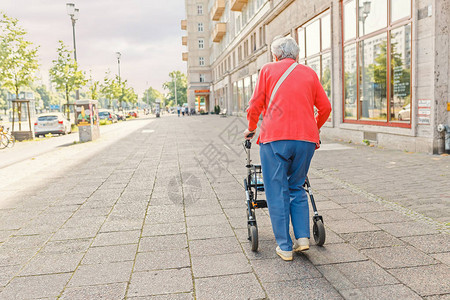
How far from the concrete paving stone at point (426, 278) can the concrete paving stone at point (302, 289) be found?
21.9 inches

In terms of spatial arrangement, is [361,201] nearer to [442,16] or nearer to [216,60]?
[442,16]

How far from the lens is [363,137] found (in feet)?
40.4

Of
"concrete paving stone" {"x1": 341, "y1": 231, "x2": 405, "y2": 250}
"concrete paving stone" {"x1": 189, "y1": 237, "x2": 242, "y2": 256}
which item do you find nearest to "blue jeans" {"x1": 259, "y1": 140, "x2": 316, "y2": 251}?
"concrete paving stone" {"x1": 189, "y1": 237, "x2": 242, "y2": 256}

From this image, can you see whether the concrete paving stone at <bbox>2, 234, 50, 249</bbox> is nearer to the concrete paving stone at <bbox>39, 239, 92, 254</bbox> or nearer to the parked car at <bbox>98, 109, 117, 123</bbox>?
the concrete paving stone at <bbox>39, 239, 92, 254</bbox>

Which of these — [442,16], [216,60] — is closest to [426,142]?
[442,16]

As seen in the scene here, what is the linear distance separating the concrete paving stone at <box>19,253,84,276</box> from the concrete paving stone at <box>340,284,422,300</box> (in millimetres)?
2183

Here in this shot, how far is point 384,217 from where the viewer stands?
4621mm

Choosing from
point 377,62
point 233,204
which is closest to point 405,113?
point 377,62

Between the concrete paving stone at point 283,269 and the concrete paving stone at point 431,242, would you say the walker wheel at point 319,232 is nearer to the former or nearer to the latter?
the concrete paving stone at point 283,269

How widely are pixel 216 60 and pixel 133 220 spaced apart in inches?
2115

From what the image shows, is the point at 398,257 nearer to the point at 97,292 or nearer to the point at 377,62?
the point at 97,292

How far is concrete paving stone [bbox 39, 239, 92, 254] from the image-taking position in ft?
12.7

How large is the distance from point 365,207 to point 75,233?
3385 millimetres

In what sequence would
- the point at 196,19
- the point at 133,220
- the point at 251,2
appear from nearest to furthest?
the point at 133,220 → the point at 251,2 → the point at 196,19
